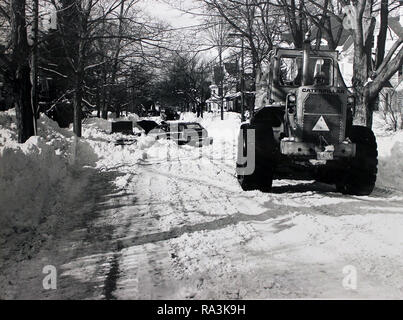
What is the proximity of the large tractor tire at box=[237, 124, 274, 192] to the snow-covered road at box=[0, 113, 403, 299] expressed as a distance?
0.22 meters

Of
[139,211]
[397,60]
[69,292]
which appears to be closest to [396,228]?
[139,211]

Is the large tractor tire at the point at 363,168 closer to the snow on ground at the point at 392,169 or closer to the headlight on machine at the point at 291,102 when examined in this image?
the headlight on machine at the point at 291,102

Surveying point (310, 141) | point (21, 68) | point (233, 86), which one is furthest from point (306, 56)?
point (233, 86)

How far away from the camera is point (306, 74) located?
8.52 m

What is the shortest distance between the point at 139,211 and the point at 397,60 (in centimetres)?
835

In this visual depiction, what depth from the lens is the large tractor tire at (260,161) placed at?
27.1ft

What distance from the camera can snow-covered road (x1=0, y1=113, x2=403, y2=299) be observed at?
13.0ft

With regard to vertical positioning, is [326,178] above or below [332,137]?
below

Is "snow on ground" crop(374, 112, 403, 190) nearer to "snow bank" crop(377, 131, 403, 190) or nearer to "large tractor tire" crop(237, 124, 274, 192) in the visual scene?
"snow bank" crop(377, 131, 403, 190)

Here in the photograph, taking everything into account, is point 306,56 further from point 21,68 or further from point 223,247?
point 21,68

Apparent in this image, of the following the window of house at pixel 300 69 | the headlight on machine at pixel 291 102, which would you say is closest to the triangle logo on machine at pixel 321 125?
the headlight on machine at pixel 291 102

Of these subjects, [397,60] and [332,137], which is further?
[397,60]

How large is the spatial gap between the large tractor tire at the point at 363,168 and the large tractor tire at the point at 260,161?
5.01 feet

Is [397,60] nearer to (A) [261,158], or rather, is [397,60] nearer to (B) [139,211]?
(A) [261,158]
